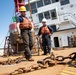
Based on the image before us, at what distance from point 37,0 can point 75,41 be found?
12.0 m

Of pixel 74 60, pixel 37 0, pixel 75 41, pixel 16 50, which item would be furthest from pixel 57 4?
pixel 74 60

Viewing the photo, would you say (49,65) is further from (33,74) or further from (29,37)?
(29,37)

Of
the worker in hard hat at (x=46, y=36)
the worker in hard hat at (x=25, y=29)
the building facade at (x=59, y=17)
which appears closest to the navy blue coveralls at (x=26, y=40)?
the worker in hard hat at (x=25, y=29)

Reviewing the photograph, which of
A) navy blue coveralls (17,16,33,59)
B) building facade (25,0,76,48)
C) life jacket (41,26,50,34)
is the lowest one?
navy blue coveralls (17,16,33,59)

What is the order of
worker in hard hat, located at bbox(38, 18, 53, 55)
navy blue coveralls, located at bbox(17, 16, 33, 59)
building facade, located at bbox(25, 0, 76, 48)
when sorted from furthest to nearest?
building facade, located at bbox(25, 0, 76, 48), worker in hard hat, located at bbox(38, 18, 53, 55), navy blue coveralls, located at bbox(17, 16, 33, 59)

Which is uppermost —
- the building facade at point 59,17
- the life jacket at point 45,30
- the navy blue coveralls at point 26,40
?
the building facade at point 59,17

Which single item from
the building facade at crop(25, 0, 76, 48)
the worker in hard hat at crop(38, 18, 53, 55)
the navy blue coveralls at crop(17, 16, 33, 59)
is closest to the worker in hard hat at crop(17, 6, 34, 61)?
the navy blue coveralls at crop(17, 16, 33, 59)

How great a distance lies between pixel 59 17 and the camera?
107 feet

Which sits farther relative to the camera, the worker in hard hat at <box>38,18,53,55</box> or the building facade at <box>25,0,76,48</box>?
the building facade at <box>25,0,76,48</box>

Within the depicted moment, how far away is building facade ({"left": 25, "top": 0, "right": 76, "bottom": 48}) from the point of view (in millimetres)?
31250

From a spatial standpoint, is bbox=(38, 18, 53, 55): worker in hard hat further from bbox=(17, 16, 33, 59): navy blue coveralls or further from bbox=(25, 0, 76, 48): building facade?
bbox=(25, 0, 76, 48): building facade

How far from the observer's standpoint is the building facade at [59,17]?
31250 mm

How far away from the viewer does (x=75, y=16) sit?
31.1 meters

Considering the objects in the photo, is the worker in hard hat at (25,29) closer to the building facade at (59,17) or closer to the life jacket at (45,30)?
the life jacket at (45,30)
